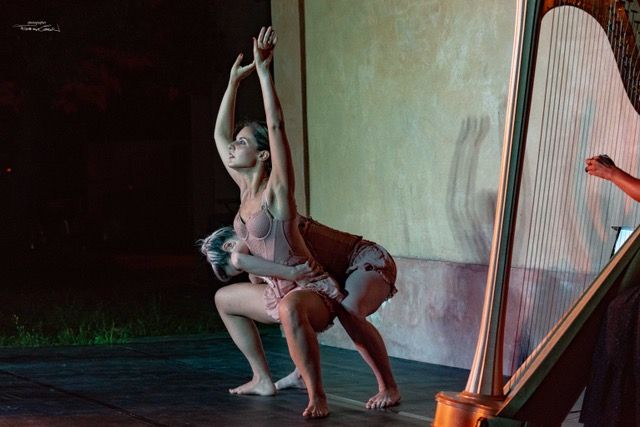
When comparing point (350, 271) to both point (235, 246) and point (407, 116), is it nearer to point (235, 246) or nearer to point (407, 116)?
point (235, 246)

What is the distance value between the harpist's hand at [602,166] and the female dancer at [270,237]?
134 cm

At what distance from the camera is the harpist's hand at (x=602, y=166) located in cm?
523

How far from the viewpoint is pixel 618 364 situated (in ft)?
14.3

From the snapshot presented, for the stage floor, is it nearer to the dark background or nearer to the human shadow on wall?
the human shadow on wall

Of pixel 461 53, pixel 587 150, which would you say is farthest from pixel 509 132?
pixel 461 53

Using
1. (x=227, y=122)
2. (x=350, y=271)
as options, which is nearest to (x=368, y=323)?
(x=350, y=271)

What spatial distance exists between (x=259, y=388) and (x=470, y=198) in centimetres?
202

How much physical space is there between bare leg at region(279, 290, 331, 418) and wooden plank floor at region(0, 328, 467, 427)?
10 cm

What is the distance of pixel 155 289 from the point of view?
13.6 metres

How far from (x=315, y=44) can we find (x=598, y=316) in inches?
188

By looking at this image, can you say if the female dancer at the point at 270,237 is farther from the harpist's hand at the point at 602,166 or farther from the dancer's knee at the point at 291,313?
the harpist's hand at the point at 602,166

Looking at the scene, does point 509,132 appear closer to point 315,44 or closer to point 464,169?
point 464,169

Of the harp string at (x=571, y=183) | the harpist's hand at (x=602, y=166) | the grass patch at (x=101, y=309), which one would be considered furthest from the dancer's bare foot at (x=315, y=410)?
the grass patch at (x=101, y=309)
